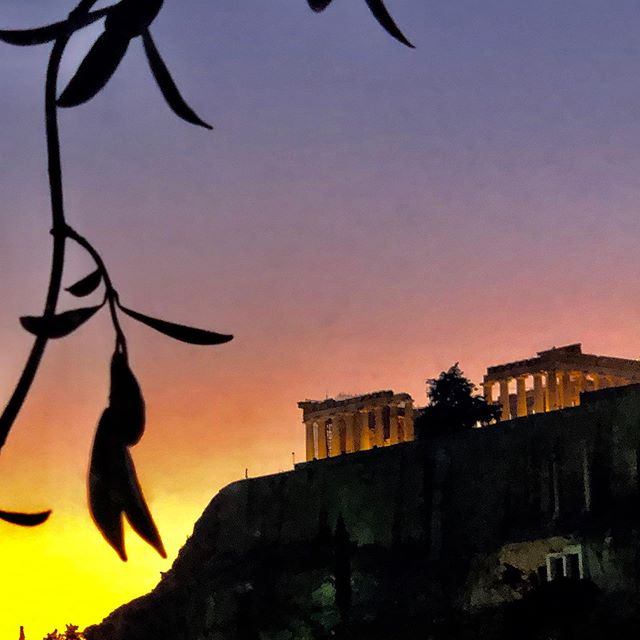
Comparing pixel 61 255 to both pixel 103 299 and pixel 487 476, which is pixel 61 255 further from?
pixel 487 476

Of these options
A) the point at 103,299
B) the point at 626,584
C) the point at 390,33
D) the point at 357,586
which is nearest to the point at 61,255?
the point at 103,299

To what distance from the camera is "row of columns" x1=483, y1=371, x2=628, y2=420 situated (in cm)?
3070

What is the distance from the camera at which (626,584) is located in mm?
21172

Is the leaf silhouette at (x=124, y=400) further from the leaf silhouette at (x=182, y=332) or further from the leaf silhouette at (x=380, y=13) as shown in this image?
the leaf silhouette at (x=380, y=13)

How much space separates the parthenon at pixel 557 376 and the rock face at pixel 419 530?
608 cm

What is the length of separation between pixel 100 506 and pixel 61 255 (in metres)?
0.10

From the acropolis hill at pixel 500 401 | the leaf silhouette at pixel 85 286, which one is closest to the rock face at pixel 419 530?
the acropolis hill at pixel 500 401

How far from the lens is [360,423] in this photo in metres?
34.5

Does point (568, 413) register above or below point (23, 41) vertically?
above

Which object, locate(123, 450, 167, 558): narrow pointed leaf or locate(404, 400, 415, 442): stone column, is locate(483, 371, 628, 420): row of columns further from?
locate(123, 450, 167, 558): narrow pointed leaf

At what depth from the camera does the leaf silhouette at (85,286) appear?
568 mm

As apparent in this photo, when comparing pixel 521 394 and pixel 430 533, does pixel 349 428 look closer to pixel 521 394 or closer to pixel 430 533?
pixel 521 394

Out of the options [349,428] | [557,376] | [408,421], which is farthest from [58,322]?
[349,428]

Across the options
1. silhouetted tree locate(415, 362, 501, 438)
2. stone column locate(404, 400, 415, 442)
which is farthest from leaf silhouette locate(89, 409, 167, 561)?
stone column locate(404, 400, 415, 442)
